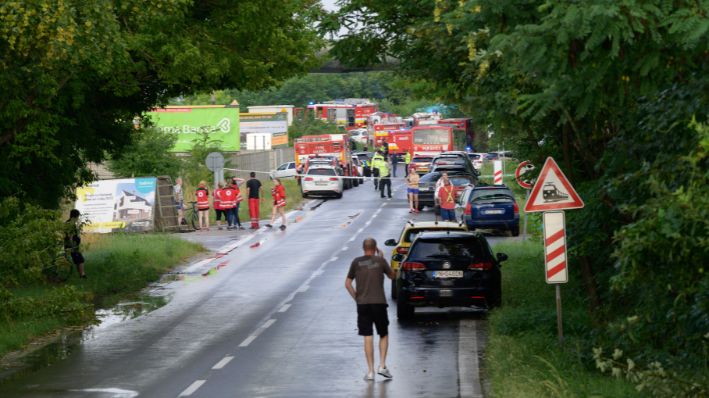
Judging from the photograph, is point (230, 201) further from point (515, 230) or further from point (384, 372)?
point (384, 372)

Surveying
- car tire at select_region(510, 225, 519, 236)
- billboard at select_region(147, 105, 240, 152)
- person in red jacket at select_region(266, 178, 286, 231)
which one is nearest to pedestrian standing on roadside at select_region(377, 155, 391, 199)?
billboard at select_region(147, 105, 240, 152)

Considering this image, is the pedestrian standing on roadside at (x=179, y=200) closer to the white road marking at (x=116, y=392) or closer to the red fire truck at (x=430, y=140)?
the white road marking at (x=116, y=392)

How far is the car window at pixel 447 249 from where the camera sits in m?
22.3

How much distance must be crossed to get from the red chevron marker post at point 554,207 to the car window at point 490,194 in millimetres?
24540

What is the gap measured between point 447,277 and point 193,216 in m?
25.3

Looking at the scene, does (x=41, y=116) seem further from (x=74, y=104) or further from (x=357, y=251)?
(x=357, y=251)

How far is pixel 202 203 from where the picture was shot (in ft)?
149

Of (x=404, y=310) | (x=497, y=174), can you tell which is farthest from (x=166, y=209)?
(x=404, y=310)

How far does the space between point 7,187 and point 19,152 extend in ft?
2.76

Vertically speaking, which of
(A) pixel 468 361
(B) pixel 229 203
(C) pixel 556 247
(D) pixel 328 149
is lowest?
(A) pixel 468 361

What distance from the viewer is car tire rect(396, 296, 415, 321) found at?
22297mm

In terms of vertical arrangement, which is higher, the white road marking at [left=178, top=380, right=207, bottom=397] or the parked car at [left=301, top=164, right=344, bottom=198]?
the parked car at [left=301, top=164, right=344, bottom=198]

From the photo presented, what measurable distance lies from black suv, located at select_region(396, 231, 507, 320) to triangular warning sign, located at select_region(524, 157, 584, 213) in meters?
5.61

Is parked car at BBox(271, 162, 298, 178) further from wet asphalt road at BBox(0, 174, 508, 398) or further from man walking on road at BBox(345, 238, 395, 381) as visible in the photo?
man walking on road at BBox(345, 238, 395, 381)
